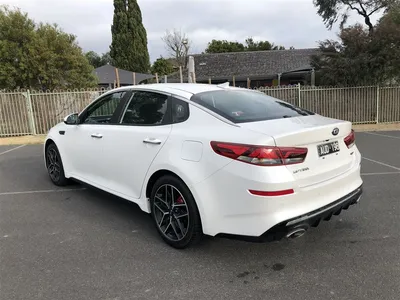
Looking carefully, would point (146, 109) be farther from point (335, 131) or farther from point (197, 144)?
point (335, 131)

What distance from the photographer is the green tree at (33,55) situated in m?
14.6

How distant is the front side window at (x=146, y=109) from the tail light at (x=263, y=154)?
3.32 feet

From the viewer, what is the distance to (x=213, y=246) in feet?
11.6

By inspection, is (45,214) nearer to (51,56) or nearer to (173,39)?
(51,56)

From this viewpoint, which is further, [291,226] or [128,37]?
[128,37]

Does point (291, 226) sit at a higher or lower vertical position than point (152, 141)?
lower

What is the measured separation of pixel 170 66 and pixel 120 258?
146ft

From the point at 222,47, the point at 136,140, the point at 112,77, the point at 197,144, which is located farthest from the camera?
the point at 222,47

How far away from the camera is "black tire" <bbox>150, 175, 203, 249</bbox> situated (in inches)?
126

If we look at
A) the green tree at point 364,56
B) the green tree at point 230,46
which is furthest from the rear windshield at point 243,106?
the green tree at point 230,46

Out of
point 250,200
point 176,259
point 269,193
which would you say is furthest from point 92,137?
point 269,193

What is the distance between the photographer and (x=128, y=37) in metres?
39.2

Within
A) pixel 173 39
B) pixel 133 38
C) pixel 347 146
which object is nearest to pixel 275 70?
pixel 133 38

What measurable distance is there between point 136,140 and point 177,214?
3.01 ft
